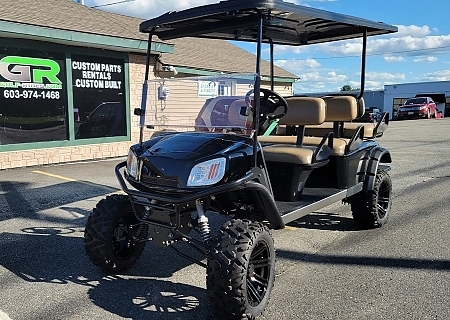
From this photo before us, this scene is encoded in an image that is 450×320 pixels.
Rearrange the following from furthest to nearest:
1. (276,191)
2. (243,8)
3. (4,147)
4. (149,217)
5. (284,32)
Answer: (4,147) < (284,32) < (276,191) < (149,217) < (243,8)

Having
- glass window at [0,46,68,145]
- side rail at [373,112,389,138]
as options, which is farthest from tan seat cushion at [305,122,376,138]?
glass window at [0,46,68,145]

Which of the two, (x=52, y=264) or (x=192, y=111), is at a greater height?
(x=192, y=111)

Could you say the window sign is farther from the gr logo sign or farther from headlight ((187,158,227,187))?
the gr logo sign

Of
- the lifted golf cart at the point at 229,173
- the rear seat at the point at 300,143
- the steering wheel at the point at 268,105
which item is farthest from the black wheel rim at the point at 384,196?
the steering wheel at the point at 268,105

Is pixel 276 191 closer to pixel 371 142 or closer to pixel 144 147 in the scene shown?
pixel 144 147

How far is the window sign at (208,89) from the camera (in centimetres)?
389

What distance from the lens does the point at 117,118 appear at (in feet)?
36.0

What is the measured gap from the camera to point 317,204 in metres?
4.20

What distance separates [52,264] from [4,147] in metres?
5.54

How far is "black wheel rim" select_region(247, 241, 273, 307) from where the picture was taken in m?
3.12

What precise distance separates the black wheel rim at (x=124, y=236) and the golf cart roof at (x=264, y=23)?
1.69 meters

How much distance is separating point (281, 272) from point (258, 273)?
0.73 m

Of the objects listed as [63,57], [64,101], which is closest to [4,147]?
[64,101]

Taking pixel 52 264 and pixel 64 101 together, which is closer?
pixel 52 264
